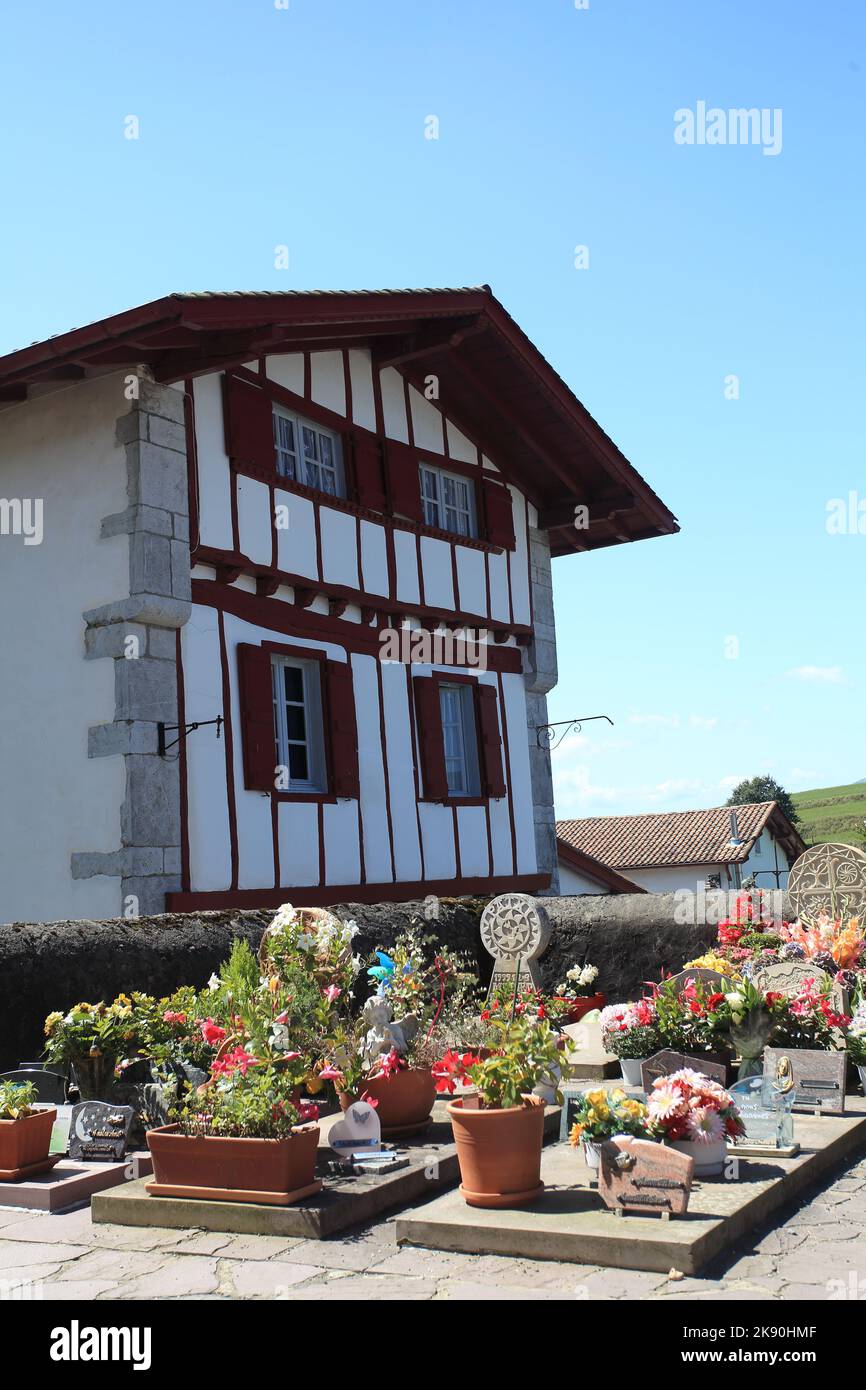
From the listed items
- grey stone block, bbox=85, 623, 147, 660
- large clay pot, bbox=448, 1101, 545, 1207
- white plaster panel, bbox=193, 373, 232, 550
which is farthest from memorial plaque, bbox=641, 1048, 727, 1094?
white plaster panel, bbox=193, 373, 232, 550

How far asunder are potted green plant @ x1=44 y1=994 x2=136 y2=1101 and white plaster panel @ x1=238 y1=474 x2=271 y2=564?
19.7 ft

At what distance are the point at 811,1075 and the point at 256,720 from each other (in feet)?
21.0

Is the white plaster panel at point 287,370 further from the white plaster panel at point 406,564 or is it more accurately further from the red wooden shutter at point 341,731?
the red wooden shutter at point 341,731

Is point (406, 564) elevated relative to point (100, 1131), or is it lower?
elevated

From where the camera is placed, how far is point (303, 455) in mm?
13742

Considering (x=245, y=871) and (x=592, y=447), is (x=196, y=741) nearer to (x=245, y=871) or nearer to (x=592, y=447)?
(x=245, y=871)

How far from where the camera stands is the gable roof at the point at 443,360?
1098 centimetres

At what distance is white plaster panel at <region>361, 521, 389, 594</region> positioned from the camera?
14062mm

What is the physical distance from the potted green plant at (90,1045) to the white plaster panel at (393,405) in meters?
9.03

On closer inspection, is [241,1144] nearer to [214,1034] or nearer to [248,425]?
[214,1034]

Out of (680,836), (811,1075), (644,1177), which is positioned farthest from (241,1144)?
(680,836)

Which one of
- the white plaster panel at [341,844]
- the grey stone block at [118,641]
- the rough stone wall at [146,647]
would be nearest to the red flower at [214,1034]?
the rough stone wall at [146,647]

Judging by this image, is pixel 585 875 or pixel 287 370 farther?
pixel 585 875
